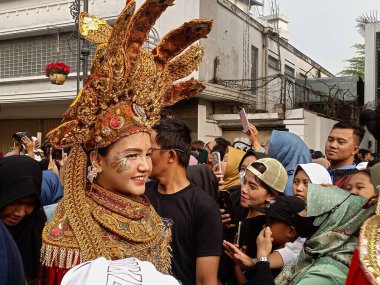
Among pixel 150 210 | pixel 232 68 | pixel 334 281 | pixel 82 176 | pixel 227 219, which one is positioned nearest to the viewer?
pixel 334 281

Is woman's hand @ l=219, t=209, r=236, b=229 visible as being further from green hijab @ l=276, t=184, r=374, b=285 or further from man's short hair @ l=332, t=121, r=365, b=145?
man's short hair @ l=332, t=121, r=365, b=145

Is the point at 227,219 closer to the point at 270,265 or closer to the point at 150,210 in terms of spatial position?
the point at 270,265

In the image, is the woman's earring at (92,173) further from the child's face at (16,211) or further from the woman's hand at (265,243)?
the woman's hand at (265,243)

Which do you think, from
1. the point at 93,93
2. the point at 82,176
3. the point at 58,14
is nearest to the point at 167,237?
the point at 82,176

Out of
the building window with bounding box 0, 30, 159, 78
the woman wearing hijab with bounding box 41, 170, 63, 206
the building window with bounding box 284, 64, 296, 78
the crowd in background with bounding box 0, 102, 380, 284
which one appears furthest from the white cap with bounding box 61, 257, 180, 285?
the building window with bounding box 284, 64, 296, 78

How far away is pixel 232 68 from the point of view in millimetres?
13703

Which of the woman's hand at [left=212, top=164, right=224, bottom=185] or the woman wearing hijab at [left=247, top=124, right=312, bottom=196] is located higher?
the woman wearing hijab at [left=247, top=124, right=312, bottom=196]

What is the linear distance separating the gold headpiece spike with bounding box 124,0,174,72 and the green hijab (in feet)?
3.51

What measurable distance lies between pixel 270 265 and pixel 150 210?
761 mm

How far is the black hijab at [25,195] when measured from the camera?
8.11 feet

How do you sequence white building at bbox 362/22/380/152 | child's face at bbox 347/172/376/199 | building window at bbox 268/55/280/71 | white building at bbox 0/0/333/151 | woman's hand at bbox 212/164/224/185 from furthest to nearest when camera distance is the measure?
building window at bbox 268/55/280/71 < white building at bbox 0/0/333/151 < white building at bbox 362/22/380/152 < woman's hand at bbox 212/164/224/185 < child's face at bbox 347/172/376/199

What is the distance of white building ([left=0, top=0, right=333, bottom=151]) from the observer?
1221cm

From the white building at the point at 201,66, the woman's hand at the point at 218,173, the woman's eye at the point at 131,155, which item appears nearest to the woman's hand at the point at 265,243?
the woman's eye at the point at 131,155

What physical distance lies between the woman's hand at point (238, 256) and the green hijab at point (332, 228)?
369 millimetres
